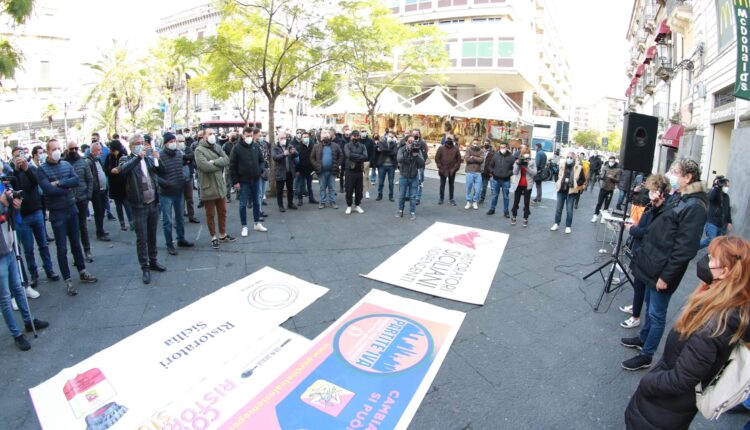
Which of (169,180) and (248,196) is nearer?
(169,180)

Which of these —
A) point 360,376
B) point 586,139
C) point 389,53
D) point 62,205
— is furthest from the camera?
point 586,139

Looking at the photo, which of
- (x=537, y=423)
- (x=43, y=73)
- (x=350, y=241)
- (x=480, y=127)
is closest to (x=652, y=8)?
(x=480, y=127)

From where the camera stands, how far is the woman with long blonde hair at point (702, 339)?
179cm

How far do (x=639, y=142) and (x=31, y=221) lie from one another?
7.93m

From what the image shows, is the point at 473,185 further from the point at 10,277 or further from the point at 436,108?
the point at 436,108

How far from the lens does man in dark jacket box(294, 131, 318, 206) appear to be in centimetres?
944

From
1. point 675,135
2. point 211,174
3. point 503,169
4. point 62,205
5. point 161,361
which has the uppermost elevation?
point 675,135

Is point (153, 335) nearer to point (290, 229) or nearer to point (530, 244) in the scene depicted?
point (290, 229)

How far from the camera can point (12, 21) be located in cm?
545

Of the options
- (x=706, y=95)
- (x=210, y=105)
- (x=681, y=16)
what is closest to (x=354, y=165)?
(x=706, y=95)

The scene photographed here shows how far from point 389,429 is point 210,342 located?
193 cm

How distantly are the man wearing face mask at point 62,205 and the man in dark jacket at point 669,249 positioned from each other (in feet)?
20.0

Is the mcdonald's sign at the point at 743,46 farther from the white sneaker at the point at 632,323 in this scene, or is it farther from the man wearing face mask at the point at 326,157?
the man wearing face mask at the point at 326,157

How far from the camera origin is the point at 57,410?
2.80 meters
